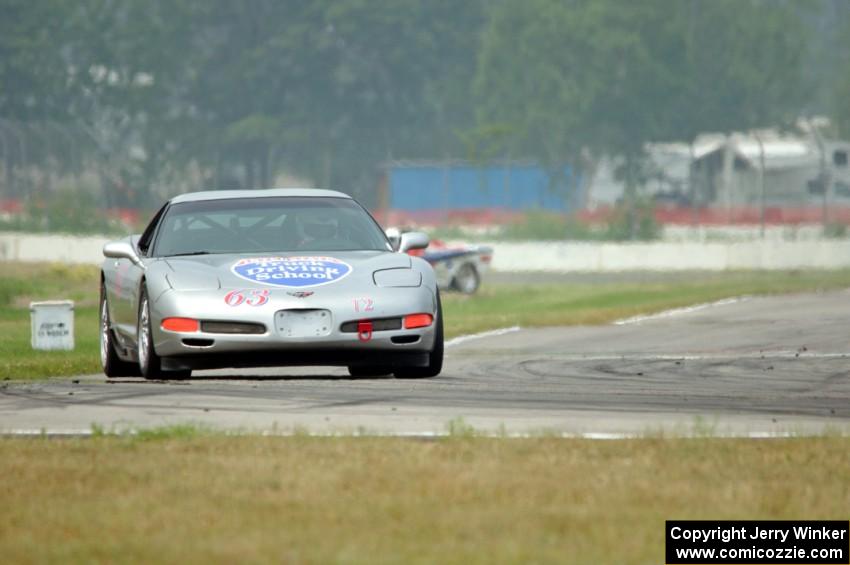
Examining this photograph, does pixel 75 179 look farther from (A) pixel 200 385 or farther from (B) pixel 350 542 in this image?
(B) pixel 350 542

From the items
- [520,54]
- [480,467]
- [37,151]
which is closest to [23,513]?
[480,467]

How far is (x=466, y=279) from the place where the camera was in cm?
3297

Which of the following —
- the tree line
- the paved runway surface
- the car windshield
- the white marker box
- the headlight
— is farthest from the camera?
the tree line

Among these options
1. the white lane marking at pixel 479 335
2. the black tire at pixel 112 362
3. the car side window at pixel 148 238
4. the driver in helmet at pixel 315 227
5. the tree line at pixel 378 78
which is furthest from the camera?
the tree line at pixel 378 78

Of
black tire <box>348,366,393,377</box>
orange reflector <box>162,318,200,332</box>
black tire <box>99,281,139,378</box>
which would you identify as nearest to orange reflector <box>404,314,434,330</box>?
black tire <box>348,366,393,377</box>

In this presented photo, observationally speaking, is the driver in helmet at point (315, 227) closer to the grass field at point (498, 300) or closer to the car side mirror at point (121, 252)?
the car side mirror at point (121, 252)

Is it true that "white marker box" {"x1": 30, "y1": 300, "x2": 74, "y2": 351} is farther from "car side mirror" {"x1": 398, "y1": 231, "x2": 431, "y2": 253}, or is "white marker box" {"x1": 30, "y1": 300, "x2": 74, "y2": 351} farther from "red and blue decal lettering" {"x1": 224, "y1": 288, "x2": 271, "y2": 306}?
"red and blue decal lettering" {"x1": 224, "y1": 288, "x2": 271, "y2": 306}

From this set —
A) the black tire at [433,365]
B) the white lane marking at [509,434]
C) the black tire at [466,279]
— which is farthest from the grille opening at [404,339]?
the black tire at [466,279]

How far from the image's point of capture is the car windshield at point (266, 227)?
13102 mm

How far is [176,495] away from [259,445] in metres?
1.45

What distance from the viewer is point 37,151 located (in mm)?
52875

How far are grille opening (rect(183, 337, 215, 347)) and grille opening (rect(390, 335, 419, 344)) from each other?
1.18 metres

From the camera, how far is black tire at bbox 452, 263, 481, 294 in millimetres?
32812

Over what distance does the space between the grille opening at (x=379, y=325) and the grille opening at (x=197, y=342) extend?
0.86 m
